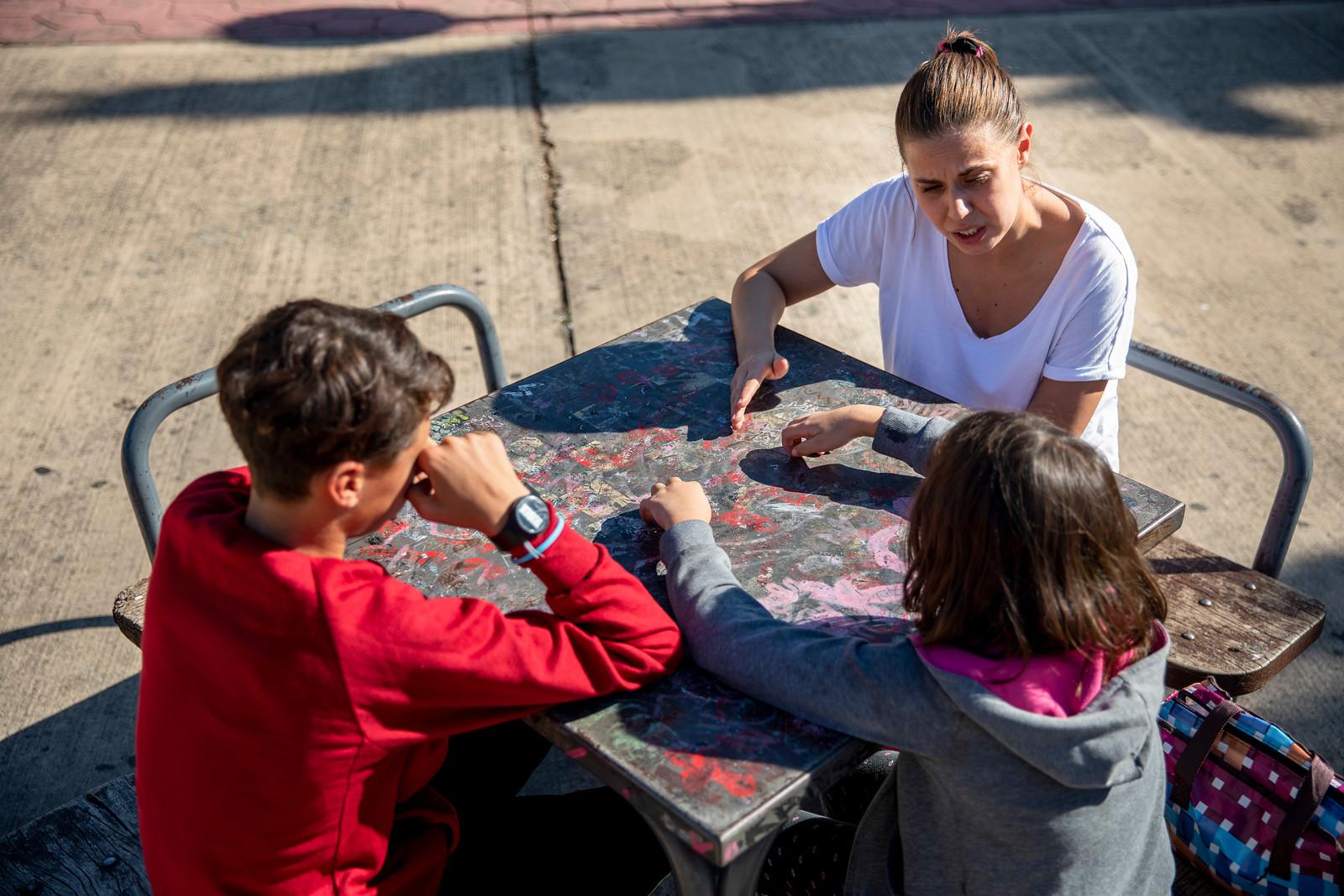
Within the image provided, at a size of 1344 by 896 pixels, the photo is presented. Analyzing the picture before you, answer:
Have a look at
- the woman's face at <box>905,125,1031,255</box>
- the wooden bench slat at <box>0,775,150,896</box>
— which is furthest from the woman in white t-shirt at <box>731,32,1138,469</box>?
the wooden bench slat at <box>0,775,150,896</box>

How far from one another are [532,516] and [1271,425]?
1510 millimetres

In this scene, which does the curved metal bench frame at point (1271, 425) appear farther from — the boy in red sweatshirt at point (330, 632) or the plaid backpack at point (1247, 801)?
the boy in red sweatshirt at point (330, 632)

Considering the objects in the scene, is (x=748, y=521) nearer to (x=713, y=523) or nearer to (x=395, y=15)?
(x=713, y=523)

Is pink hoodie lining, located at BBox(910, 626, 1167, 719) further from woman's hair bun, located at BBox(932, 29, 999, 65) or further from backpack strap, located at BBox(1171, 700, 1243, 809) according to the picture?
woman's hair bun, located at BBox(932, 29, 999, 65)

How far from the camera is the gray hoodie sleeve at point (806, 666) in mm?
1292

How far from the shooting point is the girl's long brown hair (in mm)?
1248

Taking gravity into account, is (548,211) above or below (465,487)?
below

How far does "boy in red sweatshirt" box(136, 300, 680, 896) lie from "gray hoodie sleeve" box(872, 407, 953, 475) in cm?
61

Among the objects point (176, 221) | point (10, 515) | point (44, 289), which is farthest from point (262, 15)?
point (10, 515)

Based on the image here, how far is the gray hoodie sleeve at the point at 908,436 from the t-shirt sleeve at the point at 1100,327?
0.38m

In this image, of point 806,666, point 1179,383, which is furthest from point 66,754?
point 1179,383

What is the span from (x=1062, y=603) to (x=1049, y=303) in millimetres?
1015

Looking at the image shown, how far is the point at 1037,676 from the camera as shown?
1268 millimetres

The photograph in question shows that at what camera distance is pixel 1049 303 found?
212 centimetres
